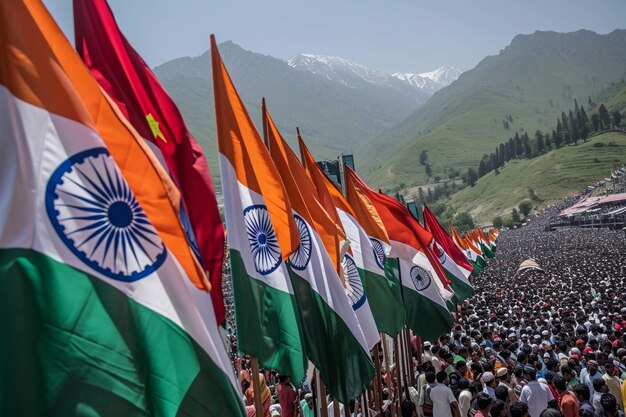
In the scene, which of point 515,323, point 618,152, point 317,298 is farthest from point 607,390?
point 618,152

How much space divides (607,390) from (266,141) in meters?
5.00

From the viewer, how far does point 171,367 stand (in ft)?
11.8

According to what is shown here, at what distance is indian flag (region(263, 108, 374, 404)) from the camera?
6.58m

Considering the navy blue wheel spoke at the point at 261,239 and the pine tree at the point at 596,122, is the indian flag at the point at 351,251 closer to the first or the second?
the navy blue wheel spoke at the point at 261,239

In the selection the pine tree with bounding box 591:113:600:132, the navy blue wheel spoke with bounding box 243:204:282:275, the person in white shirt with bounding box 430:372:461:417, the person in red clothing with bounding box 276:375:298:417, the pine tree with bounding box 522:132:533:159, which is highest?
the pine tree with bounding box 591:113:600:132

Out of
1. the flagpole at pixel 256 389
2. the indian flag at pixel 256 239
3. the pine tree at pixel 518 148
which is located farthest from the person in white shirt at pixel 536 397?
the pine tree at pixel 518 148

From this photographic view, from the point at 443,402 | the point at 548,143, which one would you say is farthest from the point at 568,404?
the point at 548,143

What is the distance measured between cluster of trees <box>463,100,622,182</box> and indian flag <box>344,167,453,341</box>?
577 ft

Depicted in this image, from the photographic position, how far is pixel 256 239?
5.87 meters

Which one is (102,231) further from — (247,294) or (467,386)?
(467,386)

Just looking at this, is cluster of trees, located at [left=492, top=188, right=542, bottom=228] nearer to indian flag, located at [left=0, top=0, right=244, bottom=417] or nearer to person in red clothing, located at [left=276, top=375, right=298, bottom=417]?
person in red clothing, located at [left=276, top=375, right=298, bottom=417]

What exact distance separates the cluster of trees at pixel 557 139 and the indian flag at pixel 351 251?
17802cm

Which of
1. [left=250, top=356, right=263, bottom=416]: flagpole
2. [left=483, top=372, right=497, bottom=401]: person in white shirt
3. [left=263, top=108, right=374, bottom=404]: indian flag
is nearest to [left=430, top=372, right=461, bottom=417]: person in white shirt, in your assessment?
[left=483, top=372, right=497, bottom=401]: person in white shirt

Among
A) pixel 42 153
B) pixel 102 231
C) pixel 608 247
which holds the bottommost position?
pixel 608 247
